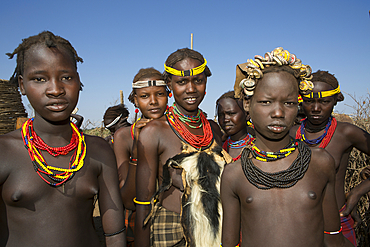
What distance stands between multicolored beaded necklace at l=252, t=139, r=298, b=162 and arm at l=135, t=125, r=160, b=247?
3.01ft

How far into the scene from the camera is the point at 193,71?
2.43 meters

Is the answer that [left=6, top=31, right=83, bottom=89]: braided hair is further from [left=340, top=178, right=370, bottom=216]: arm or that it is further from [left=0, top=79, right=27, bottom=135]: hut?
[left=0, top=79, right=27, bottom=135]: hut

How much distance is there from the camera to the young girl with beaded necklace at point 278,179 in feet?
5.52

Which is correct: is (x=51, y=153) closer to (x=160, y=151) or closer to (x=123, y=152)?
(x=160, y=151)

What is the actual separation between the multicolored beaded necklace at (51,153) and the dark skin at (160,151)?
72cm

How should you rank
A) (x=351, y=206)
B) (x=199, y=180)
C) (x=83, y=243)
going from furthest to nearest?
(x=351, y=206) → (x=199, y=180) → (x=83, y=243)

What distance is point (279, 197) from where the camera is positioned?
1718mm

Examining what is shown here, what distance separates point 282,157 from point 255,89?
530 millimetres

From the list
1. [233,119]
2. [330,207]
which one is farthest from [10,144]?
[233,119]

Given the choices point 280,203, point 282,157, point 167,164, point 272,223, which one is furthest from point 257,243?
point 167,164

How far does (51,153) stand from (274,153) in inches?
58.6

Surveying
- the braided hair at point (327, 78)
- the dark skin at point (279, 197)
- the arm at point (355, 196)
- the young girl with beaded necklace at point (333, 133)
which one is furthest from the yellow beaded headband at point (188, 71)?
the arm at point (355, 196)

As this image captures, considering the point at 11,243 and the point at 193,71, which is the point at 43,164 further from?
the point at 193,71

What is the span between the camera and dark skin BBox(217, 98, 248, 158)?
11.5 ft
